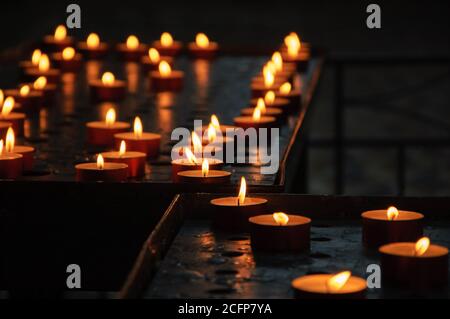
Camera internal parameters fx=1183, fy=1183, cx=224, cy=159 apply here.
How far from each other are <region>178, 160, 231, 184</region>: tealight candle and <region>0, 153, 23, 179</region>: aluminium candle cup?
57cm

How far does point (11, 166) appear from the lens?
3.69 metres

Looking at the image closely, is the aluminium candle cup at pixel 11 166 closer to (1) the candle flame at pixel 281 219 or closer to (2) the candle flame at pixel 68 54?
(1) the candle flame at pixel 281 219

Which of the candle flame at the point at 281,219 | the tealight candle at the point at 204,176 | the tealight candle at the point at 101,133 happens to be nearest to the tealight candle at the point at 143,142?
the tealight candle at the point at 101,133

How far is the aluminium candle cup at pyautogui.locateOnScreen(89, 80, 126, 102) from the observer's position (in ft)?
18.9

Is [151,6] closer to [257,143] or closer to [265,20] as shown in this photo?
[265,20]

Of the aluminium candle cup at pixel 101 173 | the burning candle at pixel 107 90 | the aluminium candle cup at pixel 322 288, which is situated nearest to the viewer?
the aluminium candle cup at pixel 322 288

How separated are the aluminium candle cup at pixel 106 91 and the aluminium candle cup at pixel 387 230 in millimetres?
3137

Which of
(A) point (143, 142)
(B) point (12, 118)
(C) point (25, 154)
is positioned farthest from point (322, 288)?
(B) point (12, 118)

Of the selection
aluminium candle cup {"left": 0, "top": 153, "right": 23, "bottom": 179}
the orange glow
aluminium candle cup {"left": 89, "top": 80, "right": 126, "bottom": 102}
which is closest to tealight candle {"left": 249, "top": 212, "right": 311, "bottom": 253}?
the orange glow

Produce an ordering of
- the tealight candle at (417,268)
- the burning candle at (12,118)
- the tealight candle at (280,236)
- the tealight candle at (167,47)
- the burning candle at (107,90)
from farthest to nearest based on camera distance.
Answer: the tealight candle at (167,47) < the burning candle at (107,90) < the burning candle at (12,118) < the tealight candle at (280,236) < the tealight candle at (417,268)

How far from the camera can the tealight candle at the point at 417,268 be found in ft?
7.85

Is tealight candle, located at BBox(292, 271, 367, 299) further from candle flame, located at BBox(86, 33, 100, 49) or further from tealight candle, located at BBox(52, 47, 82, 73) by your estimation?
candle flame, located at BBox(86, 33, 100, 49)

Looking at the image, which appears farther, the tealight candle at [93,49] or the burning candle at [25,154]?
the tealight candle at [93,49]
